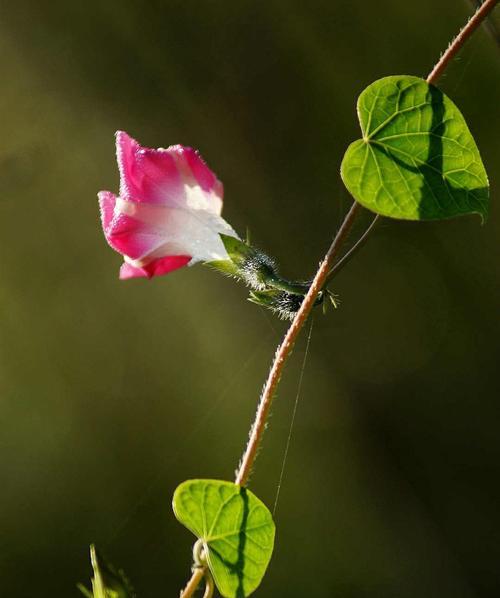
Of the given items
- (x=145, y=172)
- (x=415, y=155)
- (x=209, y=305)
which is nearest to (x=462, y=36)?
(x=415, y=155)

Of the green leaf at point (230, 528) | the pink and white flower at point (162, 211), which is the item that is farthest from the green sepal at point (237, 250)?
the green leaf at point (230, 528)

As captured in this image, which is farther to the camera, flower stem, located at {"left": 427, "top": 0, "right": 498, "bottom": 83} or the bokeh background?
the bokeh background

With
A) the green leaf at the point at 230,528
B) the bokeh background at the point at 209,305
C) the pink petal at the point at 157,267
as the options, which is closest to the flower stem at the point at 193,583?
the green leaf at the point at 230,528

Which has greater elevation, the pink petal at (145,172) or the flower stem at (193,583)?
the pink petal at (145,172)

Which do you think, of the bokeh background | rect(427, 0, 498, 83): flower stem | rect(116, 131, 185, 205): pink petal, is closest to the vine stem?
rect(427, 0, 498, 83): flower stem

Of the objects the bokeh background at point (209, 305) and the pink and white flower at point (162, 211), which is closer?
the pink and white flower at point (162, 211)

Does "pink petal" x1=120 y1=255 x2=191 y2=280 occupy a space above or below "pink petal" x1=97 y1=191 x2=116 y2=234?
below

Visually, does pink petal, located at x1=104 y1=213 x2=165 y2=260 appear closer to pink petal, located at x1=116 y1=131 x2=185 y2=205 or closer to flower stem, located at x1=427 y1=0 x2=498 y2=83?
pink petal, located at x1=116 y1=131 x2=185 y2=205

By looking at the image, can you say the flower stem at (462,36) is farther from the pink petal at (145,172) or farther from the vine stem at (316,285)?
the pink petal at (145,172)

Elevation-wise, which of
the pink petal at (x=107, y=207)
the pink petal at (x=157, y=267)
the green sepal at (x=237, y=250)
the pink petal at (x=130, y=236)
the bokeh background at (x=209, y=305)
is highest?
the pink petal at (x=107, y=207)
